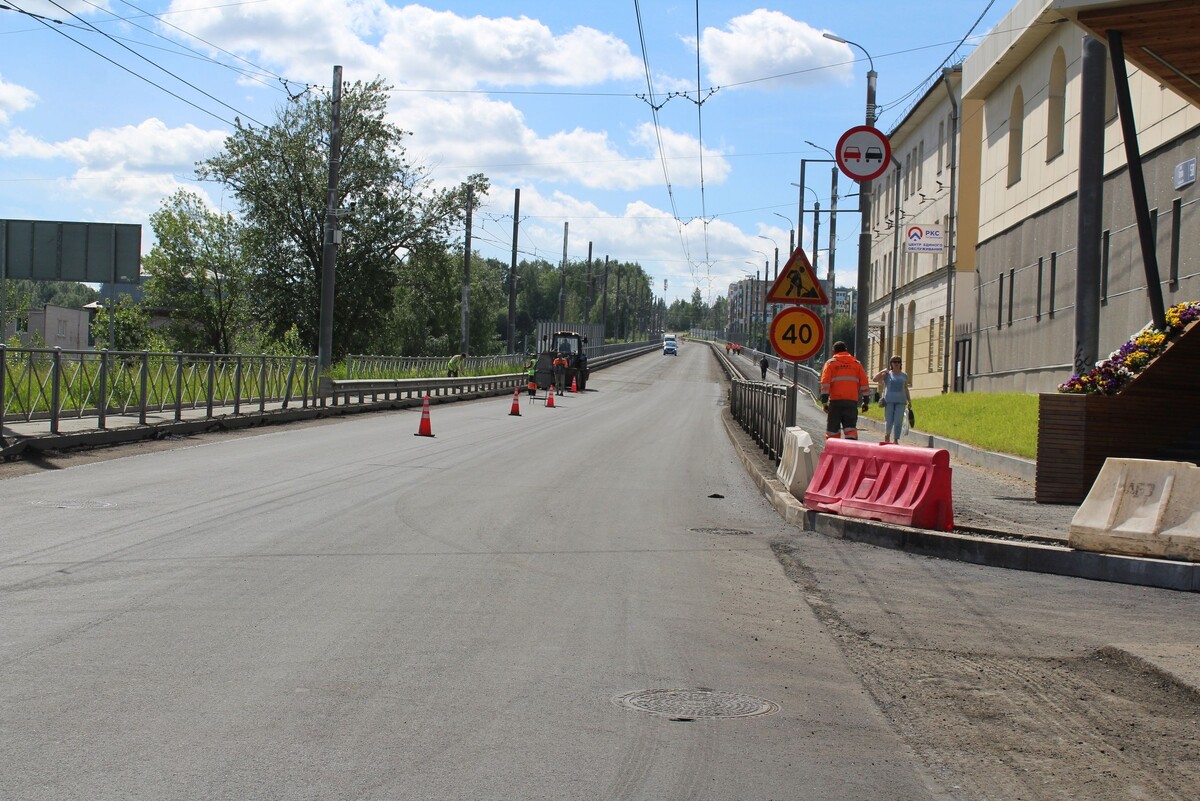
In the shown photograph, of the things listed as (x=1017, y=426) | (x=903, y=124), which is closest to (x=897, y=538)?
(x=1017, y=426)

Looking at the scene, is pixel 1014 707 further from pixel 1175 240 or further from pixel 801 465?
pixel 1175 240

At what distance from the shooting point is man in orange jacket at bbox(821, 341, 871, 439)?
60.4ft

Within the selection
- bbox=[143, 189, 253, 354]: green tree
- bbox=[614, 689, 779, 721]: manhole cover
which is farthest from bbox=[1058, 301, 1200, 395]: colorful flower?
bbox=[143, 189, 253, 354]: green tree

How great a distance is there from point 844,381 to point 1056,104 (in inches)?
829

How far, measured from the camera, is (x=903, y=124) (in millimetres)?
62062

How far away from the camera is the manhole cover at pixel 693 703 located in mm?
5461

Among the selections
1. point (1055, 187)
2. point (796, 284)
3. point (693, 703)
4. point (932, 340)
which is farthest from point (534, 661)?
point (932, 340)

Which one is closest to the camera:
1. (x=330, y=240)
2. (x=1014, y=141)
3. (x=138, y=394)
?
(x=138, y=394)

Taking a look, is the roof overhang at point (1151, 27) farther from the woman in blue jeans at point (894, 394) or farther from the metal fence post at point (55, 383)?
the metal fence post at point (55, 383)

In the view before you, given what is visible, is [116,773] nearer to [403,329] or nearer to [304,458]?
[304,458]

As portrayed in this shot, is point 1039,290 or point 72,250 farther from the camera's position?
point 1039,290

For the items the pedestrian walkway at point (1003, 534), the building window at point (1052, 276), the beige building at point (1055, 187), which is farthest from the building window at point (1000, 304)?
the pedestrian walkway at point (1003, 534)

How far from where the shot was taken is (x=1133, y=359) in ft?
52.9

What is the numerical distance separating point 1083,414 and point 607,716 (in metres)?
12.1
